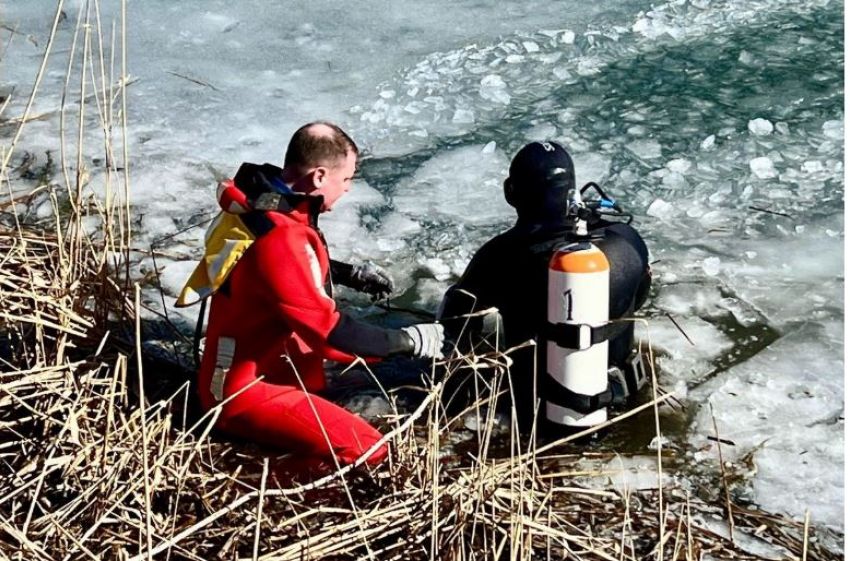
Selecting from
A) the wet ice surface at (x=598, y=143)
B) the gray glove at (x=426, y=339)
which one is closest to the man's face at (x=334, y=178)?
the gray glove at (x=426, y=339)

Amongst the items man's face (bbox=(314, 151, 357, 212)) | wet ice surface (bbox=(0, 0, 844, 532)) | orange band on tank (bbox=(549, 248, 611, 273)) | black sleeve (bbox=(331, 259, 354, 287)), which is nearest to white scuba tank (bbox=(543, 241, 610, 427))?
orange band on tank (bbox=(549, 248, 611, 273))

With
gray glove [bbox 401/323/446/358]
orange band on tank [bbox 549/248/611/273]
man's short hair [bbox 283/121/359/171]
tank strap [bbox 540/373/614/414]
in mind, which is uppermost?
man's short hair [bbox 283/121/359/171]

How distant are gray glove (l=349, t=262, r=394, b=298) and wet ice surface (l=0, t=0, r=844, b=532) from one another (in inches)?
16.5

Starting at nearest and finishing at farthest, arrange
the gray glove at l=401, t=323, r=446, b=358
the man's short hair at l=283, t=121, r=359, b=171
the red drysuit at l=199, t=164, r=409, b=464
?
1. the red drysuit at l=199, t=164, r=409, b=464
2. the man's short hair at l=283, t=121, r=359, b=171
3. the gray glove at l=401, t=323, r=446, b=358

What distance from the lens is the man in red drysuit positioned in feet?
12.6

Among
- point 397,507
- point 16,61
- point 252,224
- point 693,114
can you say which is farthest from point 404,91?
point 397,507

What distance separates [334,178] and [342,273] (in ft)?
2.18

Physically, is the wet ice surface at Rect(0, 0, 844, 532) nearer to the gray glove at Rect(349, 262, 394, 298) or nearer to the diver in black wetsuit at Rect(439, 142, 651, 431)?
the diver in black wetsuit at Rect(439, 142, 651, 431)

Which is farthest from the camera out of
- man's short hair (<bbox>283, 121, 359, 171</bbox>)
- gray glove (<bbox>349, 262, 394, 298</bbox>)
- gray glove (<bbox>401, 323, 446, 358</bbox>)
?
gray glove (<bbox>349, 262, 394, 298</bbox>)

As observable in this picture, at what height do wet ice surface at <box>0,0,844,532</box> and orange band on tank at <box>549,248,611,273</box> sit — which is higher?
orange band on tank at <box>549,248,611,273</box>

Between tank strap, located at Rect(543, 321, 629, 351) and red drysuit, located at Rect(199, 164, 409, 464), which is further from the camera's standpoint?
tank strap, located at Rect(543, 321, 629, 351)

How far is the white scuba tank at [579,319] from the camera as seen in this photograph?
3875 mm

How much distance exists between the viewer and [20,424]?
13.1 feet

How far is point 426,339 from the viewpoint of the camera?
13.3ft
